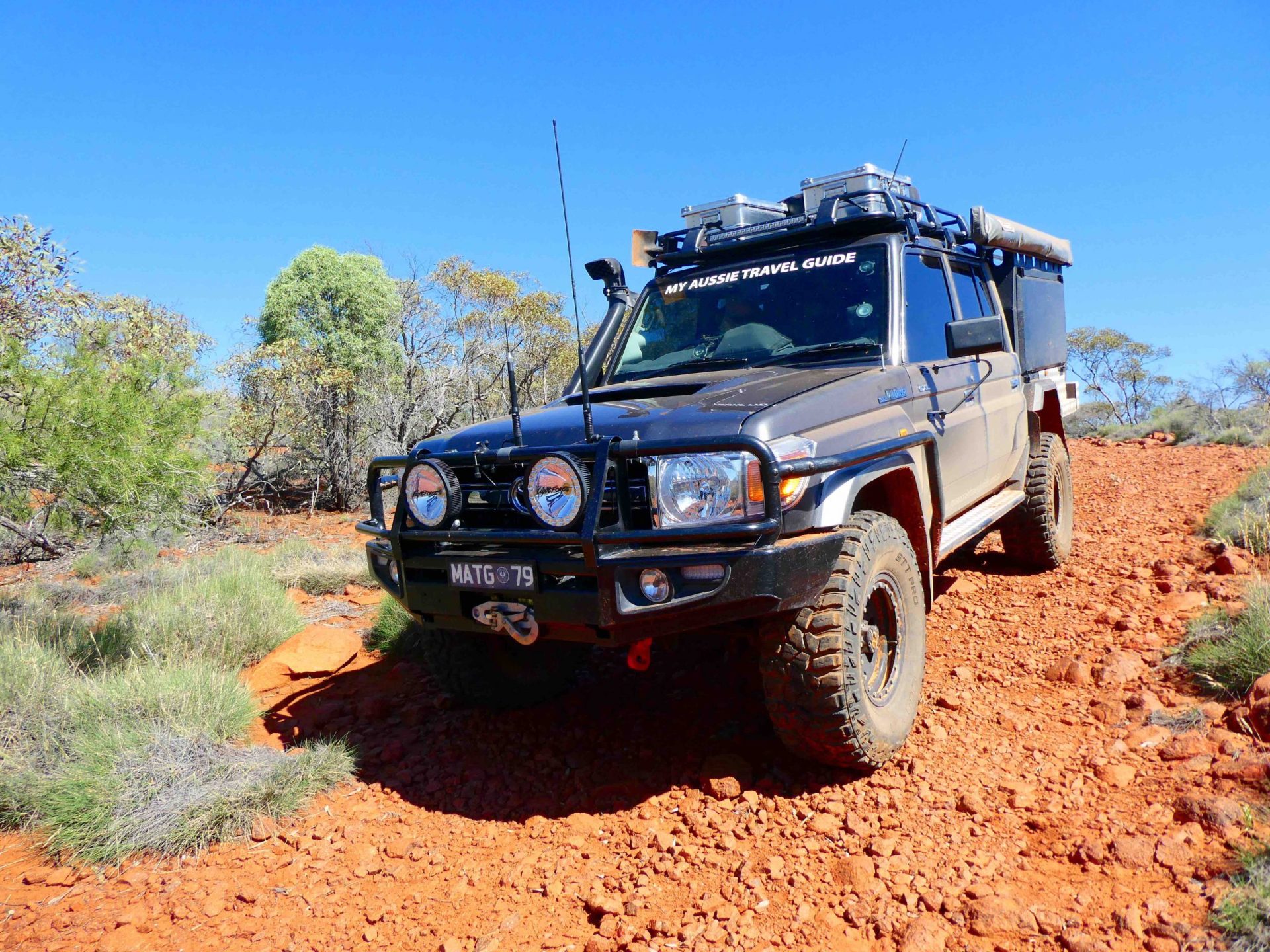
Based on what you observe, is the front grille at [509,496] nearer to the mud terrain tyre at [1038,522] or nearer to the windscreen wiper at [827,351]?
the windscreen wiper at [827,351]

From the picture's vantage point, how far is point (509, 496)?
3.24 metres

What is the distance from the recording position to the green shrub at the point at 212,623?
519cm

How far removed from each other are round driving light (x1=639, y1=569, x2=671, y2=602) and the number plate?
397mm

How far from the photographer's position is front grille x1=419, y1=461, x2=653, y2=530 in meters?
2.95

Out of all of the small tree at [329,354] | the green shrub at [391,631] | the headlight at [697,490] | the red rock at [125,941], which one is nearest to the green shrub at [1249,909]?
the headlight at [697,490]

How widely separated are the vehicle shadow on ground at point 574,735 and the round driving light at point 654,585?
96 cm

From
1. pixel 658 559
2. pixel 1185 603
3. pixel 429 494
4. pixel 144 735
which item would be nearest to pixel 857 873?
pixel 658 559

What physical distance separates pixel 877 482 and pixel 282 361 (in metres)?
10.4

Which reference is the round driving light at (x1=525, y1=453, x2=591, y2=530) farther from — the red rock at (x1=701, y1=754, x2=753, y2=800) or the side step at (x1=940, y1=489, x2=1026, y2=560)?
the side step at (x1=940, y1=489, x2=1026, y2=560)

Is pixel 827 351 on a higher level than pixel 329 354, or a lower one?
lower

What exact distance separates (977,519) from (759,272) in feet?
5.62

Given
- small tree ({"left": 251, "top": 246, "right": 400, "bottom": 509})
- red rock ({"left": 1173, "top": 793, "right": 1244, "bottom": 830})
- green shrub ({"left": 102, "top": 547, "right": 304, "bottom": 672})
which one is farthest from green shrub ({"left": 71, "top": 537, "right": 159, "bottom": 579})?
red rock ({"left": 1173, "top": 793, "right": 1244, "bottom": 830})

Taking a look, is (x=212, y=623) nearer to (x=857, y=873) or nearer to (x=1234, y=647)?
(x=857, y=873)

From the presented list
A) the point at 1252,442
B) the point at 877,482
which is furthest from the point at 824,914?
the point at 1252,442
